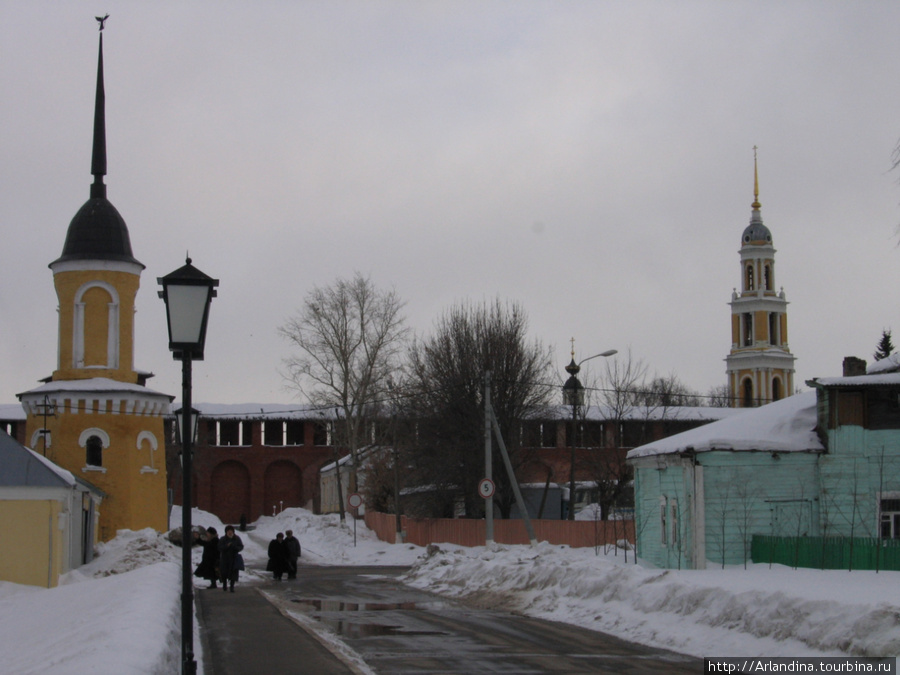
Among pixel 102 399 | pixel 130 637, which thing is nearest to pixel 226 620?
pixel 130 637

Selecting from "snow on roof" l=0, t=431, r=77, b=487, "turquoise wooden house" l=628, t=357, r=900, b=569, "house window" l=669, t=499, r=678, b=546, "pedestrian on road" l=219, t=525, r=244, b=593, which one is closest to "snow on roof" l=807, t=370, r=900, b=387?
"turquoise wooden house" l=628, t=357, r=900, b=569

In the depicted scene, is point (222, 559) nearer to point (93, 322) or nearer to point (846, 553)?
point (846, 553)

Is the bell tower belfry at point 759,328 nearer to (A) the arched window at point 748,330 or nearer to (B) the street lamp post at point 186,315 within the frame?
(A) the arched window at point 748,330

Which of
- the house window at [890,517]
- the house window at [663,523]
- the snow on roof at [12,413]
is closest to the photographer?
the house window at [890,517]

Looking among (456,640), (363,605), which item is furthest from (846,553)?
(363,605)

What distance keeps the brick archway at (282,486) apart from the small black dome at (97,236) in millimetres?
39230

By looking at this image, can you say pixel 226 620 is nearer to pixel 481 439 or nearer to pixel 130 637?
pixel 130 637

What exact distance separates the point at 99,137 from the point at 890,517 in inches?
1218

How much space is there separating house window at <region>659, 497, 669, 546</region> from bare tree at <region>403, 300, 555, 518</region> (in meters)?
17.4

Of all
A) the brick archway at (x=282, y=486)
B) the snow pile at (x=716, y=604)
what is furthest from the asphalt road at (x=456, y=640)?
the brick archway at (x=282, y=486)

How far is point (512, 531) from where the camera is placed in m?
38.6

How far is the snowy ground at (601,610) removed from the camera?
11.1 m

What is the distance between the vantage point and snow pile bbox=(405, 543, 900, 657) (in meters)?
11.6

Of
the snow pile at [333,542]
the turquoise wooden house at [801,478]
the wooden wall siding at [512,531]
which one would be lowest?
the snow pile at [333,542]
